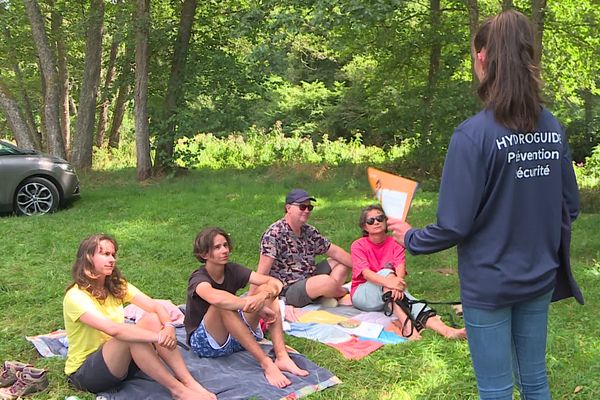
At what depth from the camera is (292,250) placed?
497 centimetres

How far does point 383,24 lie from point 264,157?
15.1 feet

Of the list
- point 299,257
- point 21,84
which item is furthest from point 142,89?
point 299,257

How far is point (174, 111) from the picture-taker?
1220 cm

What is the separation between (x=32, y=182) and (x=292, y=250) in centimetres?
559

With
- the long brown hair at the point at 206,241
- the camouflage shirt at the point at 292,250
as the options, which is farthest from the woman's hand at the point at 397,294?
the long brown hair at the point at 206,241

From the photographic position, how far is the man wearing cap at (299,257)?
4.80m

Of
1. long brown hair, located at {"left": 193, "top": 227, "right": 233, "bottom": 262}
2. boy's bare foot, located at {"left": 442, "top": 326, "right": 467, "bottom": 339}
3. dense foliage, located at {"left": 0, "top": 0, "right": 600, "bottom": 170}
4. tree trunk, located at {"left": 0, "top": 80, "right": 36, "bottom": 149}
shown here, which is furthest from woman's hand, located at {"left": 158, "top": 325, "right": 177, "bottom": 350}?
tree trunk, located at {"left": 0, "top": 80, "right": 36, "bottom": 149}

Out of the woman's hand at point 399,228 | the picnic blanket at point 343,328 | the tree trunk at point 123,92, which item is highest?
the tree trunk at point 123,92

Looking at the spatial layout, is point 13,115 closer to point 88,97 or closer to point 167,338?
point 88,97

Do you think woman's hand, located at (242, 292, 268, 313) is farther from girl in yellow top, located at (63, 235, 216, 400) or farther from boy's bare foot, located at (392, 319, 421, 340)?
boy's bare foot, located at (392, 319, 421, 340)

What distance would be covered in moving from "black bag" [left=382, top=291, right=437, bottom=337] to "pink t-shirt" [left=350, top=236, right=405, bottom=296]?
0.92ft

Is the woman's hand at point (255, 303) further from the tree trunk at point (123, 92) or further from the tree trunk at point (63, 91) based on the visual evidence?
the tree trunk at point (63, 91)

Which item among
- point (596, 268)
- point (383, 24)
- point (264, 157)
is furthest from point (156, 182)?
point (596, 268)

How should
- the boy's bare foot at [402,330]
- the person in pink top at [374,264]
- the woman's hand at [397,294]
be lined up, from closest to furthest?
the boy's bare foot at [402,330] → the woman's hand at [397,294] → the person in pink top at [374,264]
